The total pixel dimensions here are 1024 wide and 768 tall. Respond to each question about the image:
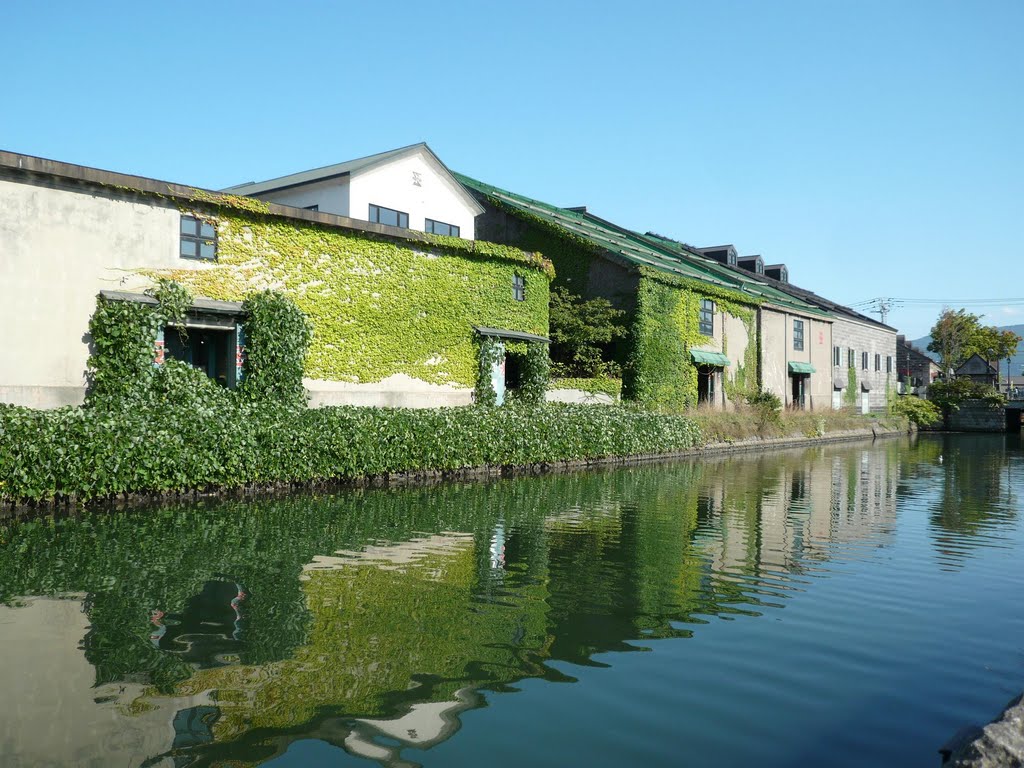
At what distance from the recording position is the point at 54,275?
50.3ft

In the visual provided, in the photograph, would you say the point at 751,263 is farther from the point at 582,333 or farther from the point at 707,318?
the point at 582,333

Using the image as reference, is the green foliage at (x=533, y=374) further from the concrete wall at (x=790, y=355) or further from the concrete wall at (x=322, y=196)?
the concrete wall at (x=790, y=355)

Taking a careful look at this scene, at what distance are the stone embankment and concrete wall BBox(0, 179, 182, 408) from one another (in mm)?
15734

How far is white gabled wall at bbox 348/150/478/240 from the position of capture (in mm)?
25625

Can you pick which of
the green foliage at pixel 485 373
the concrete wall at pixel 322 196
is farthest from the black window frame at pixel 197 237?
the green foliage at pixel 485 373

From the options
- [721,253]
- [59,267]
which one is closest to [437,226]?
[59,267]

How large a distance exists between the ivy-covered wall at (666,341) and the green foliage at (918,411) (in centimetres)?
1937

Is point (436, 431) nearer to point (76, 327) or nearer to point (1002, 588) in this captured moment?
point (76, 327)

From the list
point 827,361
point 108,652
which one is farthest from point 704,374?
point 108,652

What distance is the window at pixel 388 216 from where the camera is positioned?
85.3 feet

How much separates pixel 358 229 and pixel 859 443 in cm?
2772

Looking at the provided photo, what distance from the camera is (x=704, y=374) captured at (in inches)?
1406

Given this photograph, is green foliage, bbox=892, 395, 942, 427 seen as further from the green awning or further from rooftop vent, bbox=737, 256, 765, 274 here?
the green awning

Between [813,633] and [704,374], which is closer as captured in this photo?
[813,633]
